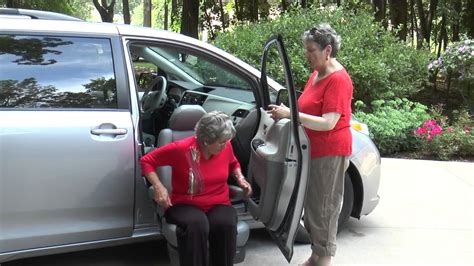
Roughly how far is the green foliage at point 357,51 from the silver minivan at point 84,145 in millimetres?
4156

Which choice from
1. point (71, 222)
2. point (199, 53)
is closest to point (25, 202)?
point (71, 222)

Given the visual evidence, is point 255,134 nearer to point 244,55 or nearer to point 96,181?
point 96,181

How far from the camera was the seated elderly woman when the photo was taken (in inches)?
121

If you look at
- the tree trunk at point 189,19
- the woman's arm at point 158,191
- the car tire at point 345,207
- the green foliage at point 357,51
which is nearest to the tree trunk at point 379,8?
the tree trunk at point 189,19

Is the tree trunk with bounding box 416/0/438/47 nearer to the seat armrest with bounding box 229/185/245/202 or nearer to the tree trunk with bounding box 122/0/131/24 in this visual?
the tree trunk with bounding box 122/0/131/24

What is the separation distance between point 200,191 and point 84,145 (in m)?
0.76

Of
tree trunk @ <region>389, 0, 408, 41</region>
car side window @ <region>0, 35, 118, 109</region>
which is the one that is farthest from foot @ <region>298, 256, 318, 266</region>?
tree trunk @ <region>389, 0, 408, 41</region>

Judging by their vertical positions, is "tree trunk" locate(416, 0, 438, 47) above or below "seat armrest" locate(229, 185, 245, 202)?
above

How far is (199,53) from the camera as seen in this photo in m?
3.78

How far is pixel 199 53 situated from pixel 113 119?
2.70ft

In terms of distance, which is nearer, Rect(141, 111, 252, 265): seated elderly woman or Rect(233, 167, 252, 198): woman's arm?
Rect(141, 111, 252, 265): seated elderly woman

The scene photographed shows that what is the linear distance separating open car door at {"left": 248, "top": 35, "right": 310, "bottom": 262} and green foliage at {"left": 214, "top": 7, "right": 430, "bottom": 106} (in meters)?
4.11

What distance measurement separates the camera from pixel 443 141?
7672mm

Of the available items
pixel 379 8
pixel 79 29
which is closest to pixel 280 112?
pixel 79 29
